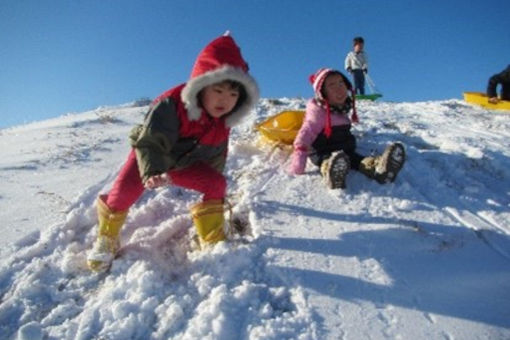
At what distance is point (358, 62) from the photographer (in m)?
10.9

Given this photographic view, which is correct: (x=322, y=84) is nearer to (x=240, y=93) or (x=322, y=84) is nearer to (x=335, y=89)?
(x=335, y=89)

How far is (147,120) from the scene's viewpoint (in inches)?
109

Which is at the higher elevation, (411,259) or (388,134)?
(388,134)

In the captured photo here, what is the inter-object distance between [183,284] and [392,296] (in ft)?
3.72

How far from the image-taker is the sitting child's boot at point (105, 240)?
265 cm

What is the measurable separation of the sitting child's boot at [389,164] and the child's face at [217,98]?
1.36 m

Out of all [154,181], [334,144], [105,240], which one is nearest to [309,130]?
[334,144]

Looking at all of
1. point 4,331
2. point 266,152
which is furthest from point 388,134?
point 4,331

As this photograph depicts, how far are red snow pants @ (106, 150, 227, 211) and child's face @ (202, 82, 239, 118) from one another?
404 mm

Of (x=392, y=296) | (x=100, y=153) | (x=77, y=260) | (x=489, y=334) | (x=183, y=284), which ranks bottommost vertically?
(x=489, y=334)

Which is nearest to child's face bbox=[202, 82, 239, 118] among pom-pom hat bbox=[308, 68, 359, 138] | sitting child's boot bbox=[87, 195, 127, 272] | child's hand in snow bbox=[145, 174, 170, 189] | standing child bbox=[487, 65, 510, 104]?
child's hand in snow bbox=[145, 174, 170, 189]

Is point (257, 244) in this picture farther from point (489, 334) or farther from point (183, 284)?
point (489, 334)

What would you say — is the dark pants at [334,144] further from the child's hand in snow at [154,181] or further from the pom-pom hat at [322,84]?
the child's hand in snow at [154,181]

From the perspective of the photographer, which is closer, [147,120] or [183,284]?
[183,284]
